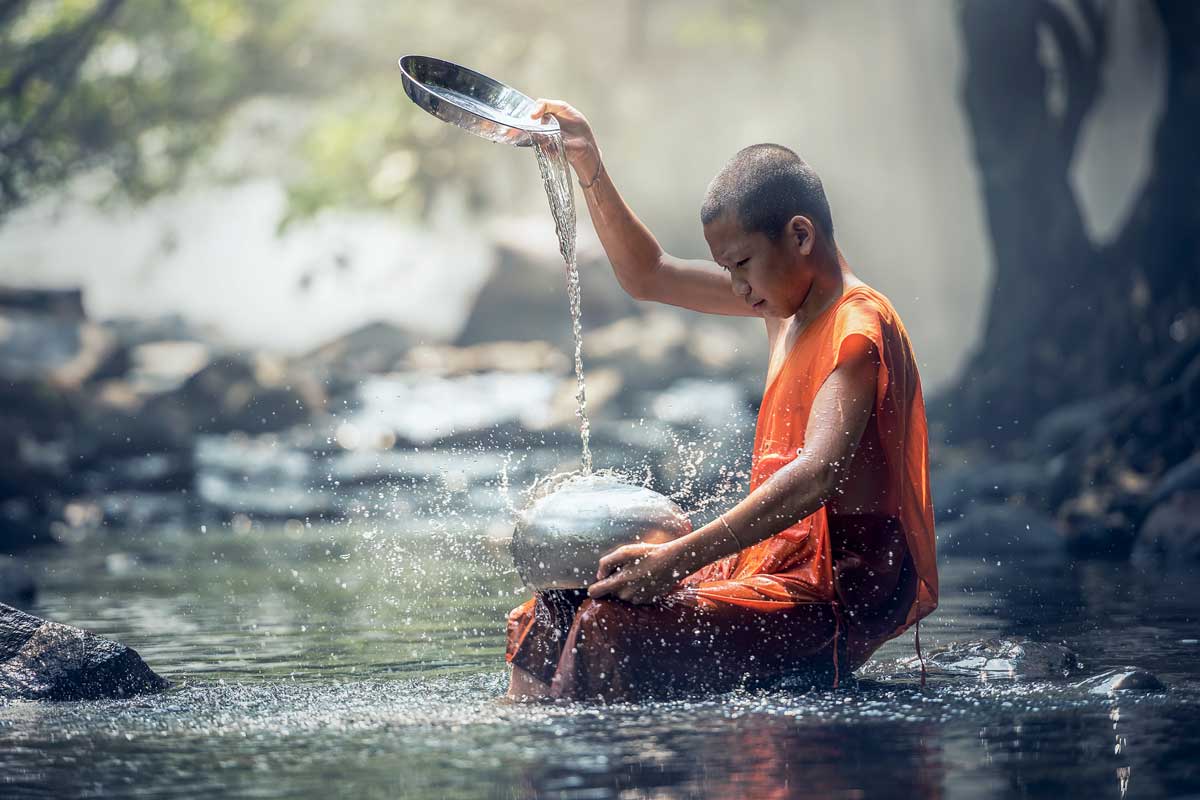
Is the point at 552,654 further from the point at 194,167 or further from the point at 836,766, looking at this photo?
the point at 194,167

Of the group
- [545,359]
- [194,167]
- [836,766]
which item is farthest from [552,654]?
[194,167]

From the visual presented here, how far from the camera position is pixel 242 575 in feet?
31.5

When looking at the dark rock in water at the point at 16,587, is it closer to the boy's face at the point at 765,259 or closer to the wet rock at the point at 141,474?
the boy's face at the point at 765,259

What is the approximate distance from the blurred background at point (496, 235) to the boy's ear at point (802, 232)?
8.69m

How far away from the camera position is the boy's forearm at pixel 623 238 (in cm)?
458

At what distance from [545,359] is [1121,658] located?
16.6m

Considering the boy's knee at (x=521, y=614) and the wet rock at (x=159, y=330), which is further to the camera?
the wet rock at (x=159, y=330)

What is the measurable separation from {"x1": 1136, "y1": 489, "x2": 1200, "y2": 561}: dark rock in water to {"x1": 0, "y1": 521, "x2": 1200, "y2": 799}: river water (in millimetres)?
2662

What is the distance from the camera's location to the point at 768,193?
4016mm

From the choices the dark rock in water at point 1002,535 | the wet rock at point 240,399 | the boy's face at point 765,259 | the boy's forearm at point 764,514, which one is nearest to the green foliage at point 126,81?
the wet rock at point 240,399

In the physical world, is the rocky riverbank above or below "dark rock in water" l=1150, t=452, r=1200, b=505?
above

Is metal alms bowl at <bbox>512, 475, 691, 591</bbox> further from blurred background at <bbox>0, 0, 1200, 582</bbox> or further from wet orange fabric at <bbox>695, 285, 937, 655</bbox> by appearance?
blurred background at <bbox>0, 0, 1200, 582</bbox>

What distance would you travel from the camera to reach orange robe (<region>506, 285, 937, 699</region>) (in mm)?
3854

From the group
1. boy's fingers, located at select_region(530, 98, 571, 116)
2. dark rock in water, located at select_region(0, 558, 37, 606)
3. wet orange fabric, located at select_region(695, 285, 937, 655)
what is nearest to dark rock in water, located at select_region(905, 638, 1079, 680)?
wet orange fabric, located at select_region(695, 285, 937, 655)
